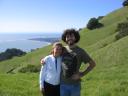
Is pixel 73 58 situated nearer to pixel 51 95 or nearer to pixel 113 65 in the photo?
pixel 51 95

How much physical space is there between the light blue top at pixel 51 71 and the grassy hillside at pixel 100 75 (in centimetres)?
605

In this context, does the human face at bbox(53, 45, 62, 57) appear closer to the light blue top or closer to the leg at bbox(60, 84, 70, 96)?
the light blue top

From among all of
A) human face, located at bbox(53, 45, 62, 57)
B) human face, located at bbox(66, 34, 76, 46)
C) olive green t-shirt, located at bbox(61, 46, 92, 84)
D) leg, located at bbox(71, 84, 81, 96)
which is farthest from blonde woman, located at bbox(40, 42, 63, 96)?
leg, located at bbox(71, 84, 81, 96)

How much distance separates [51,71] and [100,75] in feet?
47.8

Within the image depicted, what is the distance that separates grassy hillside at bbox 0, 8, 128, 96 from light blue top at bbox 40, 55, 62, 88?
6054 millimetres

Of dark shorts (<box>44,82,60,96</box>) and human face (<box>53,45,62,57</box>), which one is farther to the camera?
dark shorts (<box>44,82,60,96</box>)

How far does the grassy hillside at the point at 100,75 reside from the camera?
644 inches

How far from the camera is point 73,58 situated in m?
8.34

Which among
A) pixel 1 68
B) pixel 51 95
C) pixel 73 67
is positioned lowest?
pixel 1 68

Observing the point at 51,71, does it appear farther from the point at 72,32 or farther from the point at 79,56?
the point at 72,32

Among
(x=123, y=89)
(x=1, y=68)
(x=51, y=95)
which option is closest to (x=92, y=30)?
(x=1, y=68)

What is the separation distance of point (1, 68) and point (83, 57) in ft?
193

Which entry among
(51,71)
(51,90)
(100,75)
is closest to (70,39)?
(51,71)

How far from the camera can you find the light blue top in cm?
880
